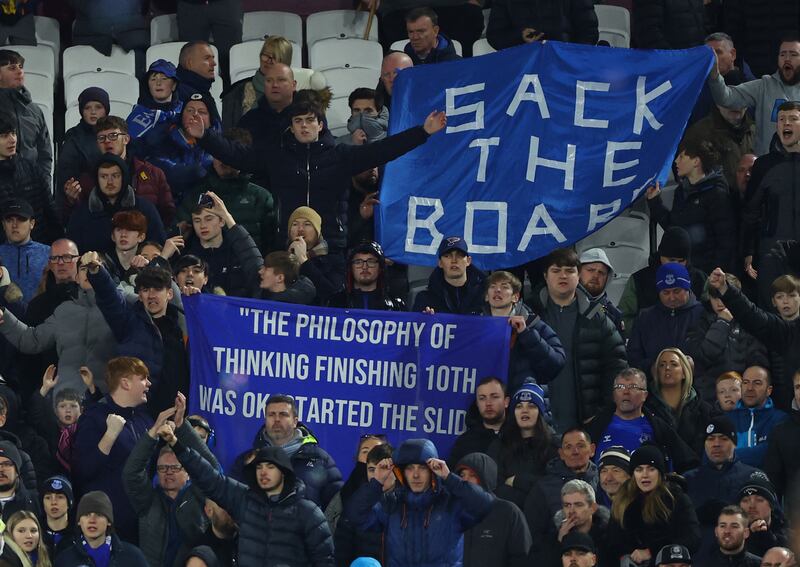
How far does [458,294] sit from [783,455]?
226 centimetres

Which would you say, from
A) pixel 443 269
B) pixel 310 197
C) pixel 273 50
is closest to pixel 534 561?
pixel 443 269

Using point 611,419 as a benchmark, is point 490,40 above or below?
above

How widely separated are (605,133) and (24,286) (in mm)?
3942

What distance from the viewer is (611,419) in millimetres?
16141

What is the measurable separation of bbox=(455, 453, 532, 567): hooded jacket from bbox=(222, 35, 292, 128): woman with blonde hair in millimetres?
4987

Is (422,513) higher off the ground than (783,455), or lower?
lower

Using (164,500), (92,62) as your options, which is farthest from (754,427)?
(92,62)

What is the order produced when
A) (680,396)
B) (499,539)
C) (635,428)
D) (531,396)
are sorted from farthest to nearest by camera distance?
1. (680,396)
2. (635,428)
3. (531,396)
4. (499,539)

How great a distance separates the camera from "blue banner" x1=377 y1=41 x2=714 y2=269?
17859 mm

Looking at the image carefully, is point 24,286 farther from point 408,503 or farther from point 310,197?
point 408,503

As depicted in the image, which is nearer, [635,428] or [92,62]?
[635,428]

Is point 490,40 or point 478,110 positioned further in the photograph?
point 490,40

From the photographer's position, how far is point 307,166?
18031 mm

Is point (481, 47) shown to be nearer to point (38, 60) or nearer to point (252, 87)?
point (252, 87)
